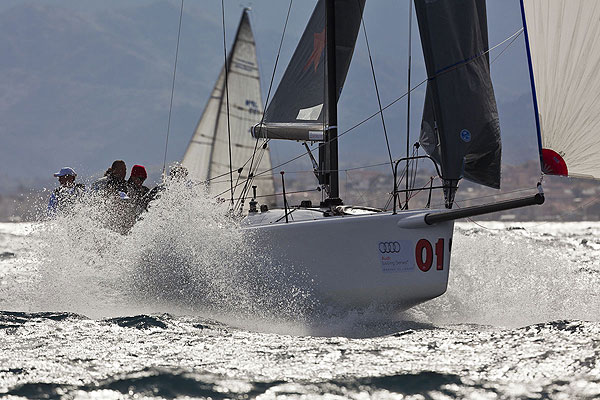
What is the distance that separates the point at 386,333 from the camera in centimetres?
642

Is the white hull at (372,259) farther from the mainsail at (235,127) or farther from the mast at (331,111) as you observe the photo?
the mainsail at (235,127)

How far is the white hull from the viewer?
7.04 m

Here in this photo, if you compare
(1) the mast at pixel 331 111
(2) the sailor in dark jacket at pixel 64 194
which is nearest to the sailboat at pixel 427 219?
(1) the mast at pixel 331 111

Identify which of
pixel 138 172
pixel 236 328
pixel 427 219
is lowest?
pixel 236 328

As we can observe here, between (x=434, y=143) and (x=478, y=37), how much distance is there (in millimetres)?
997

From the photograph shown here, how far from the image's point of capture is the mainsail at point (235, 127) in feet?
51.2

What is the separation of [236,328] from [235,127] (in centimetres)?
927

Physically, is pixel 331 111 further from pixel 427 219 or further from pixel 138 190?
pixel 138 190

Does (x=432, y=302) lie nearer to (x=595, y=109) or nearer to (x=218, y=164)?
(x=595, y=109)

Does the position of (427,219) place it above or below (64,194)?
below

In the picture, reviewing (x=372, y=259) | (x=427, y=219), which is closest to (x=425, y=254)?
(x=427, y=219)

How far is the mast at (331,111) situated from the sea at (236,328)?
1.09m

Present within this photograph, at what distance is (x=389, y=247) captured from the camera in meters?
7.05

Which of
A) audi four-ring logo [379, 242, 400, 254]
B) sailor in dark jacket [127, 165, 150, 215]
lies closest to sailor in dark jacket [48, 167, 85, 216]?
sailor in dark jacket [127, 165, 150, 215]
